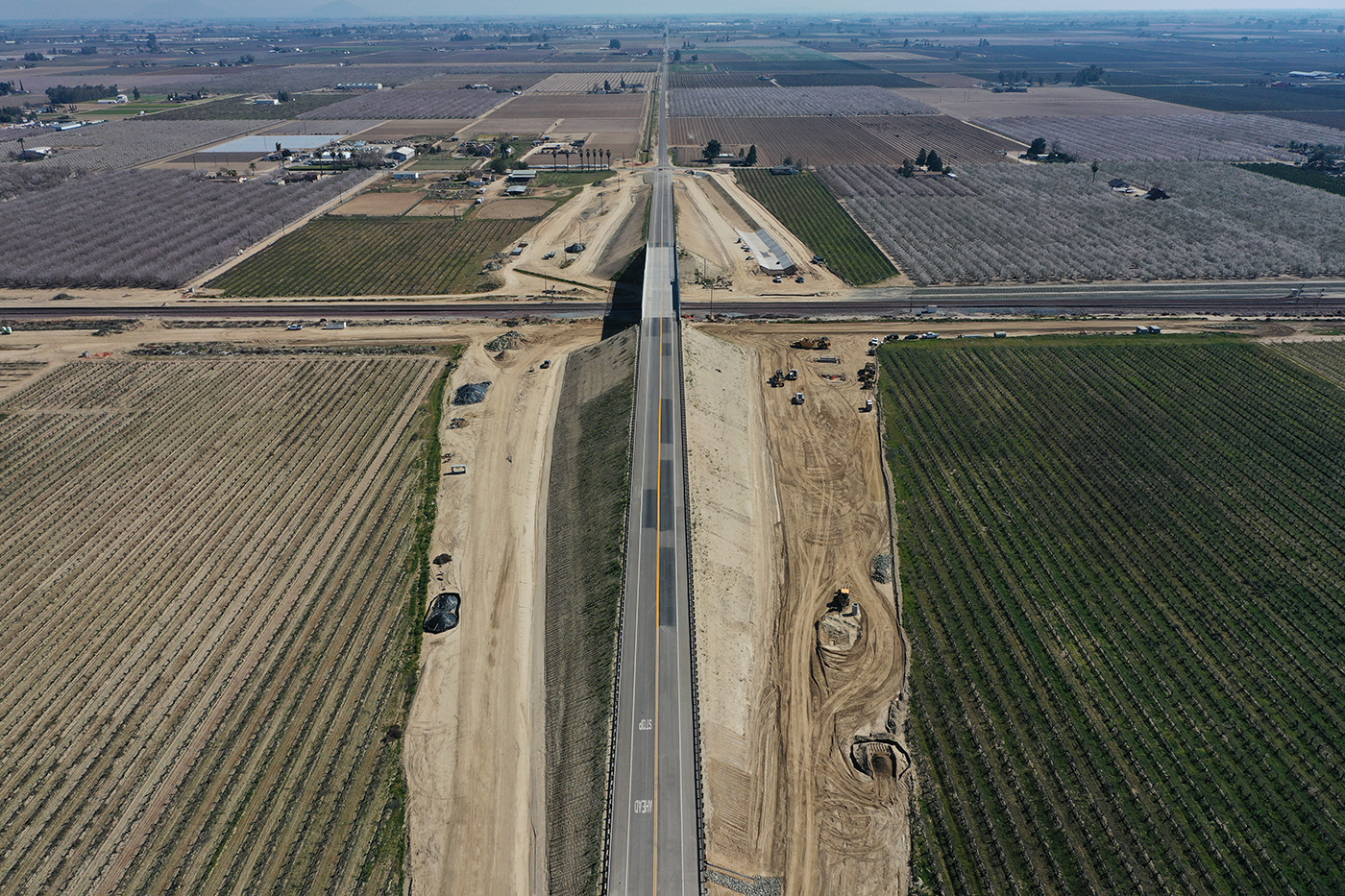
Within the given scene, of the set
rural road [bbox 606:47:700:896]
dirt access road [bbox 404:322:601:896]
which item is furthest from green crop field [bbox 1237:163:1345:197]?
dirt access road [bbox 404:322:601:896]

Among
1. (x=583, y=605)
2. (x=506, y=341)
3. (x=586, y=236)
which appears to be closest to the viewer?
(x=583, y=605)

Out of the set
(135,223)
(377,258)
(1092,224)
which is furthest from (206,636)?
(1092,224)

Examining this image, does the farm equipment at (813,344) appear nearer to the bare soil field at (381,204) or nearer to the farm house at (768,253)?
the farm house at (768,253)

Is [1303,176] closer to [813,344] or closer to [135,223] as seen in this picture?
[813,344]

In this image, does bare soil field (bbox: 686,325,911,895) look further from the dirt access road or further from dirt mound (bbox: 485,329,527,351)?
dirt mound (bbox: 485,329,527,351)

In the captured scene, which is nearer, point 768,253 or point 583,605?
point 583,605

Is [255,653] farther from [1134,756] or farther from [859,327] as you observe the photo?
[859,327]
